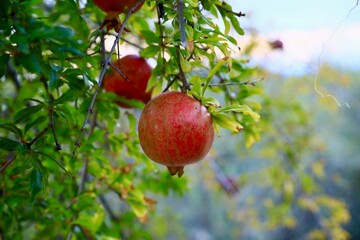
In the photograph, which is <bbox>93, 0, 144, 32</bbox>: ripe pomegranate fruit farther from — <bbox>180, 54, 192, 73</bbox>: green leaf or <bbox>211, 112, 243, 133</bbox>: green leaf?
<bbox>211, 112, 243, 133</bbox>: green leaf

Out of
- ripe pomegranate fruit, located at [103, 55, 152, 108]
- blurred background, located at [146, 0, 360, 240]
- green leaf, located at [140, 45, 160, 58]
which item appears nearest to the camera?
green leaf, located at [140, 45, 160, 58]

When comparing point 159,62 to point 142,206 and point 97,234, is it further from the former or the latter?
point 97,234

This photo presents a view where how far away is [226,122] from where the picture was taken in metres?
0.87

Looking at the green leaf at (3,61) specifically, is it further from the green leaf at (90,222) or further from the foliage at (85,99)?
the green leaf at (90,222)

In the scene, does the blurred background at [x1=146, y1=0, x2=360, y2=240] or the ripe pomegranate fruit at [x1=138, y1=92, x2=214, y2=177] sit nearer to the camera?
the ripe pomegranate fruit at [x1=138, y1=92, x2=214, y2=177]

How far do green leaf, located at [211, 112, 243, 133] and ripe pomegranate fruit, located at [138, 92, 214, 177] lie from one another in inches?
1.0

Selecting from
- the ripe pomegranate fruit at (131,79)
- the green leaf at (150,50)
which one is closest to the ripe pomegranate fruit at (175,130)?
the green leaf at (150,50)

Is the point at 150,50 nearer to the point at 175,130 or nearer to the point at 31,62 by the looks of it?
the point at 175,130

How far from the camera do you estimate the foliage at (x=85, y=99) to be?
0.81 m

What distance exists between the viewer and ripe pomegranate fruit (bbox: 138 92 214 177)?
2.72ft

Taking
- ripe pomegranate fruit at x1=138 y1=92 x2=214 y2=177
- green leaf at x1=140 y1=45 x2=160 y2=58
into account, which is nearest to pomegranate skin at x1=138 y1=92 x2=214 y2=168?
ripe pomegranate fruit at x1=138 y1=92 x2=214 y2=177

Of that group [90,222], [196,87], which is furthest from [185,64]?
[90,222]

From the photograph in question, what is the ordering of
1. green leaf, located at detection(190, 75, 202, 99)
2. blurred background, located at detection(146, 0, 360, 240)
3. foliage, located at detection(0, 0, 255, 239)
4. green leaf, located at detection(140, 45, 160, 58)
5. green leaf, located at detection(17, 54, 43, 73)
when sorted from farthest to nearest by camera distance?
blurred background, located at detection(146, 0, 360, 240) → green leaf, located at detection(140, 45, 160, 58) → green leaf, located at detection(190, 75, 202, 99) → foliage, located at detection(0, 0, 255, 239) → green leaf, located at detection(17, 54, 43, 73)

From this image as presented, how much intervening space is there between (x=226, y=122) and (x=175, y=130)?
0.38 feet
